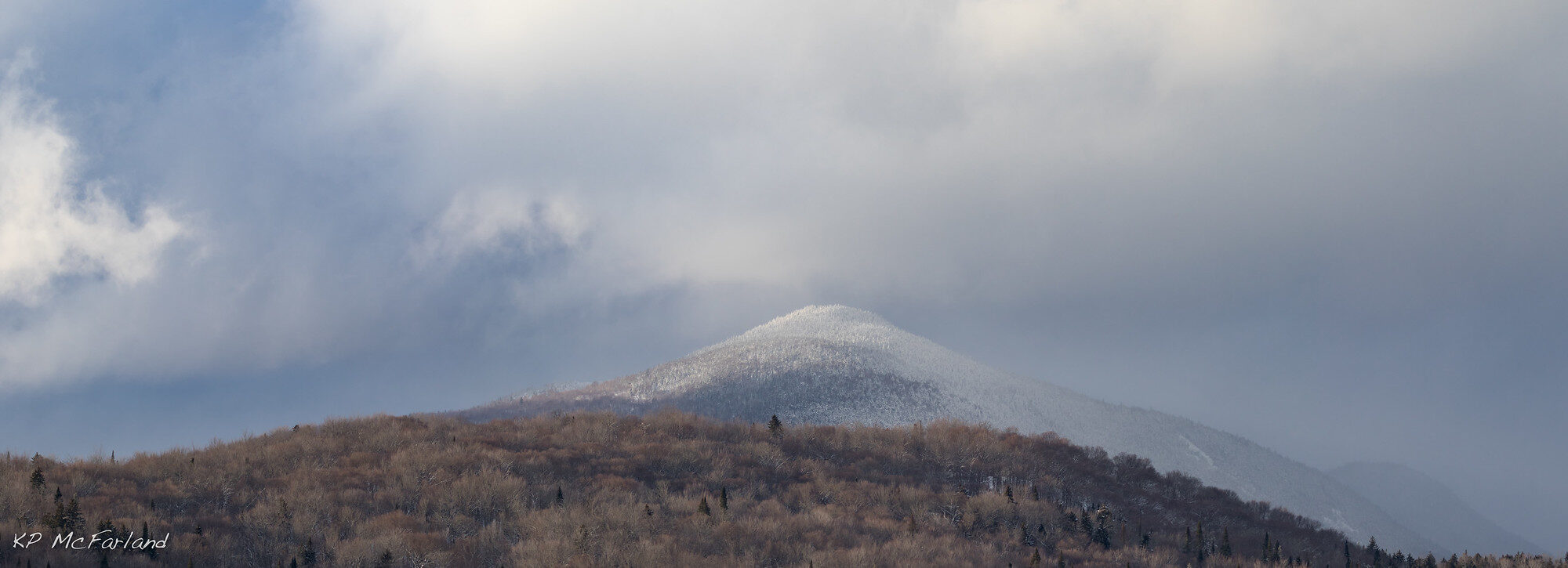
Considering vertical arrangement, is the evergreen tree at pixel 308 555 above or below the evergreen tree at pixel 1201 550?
above

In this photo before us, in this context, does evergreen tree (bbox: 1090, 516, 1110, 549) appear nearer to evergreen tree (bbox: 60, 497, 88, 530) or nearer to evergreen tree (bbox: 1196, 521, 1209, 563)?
evergreen tree (bbox: 1196, 521, 1209, 563)

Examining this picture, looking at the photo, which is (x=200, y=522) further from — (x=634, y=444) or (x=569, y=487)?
(x=634, y=444)

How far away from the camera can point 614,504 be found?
1102 inches

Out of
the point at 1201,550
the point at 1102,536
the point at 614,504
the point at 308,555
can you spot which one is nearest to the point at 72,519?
the point at 308,555

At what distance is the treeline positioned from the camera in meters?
23.4

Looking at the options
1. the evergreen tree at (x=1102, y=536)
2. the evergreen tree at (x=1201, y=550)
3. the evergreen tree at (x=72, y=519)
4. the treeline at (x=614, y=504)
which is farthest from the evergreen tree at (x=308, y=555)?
the evergreen tree at (x=1201, y=550)

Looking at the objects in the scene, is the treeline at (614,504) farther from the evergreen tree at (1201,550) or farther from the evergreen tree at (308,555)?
the evergreen tree at (1201,550)

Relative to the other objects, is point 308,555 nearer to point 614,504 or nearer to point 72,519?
point 72,519

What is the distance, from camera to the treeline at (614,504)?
23.4 meters

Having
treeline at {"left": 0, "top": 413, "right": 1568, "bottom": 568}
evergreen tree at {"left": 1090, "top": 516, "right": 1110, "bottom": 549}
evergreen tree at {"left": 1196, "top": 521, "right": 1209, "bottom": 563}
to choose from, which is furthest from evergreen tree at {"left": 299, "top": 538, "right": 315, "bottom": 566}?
evergreen tree at {"left": 1196, "top": 521, "right": 1209, "bottom": 563}

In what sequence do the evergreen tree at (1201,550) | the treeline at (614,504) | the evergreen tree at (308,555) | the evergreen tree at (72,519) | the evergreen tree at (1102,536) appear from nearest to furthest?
1. the evergreen tree at (72,519)
2. the evergreen tree at (308,555)
3. the treeline at (614,504)
4. the evergreen tree at (1102,536)
5. the evergreen tree at (1201,550)

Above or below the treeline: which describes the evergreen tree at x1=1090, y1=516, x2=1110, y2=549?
below

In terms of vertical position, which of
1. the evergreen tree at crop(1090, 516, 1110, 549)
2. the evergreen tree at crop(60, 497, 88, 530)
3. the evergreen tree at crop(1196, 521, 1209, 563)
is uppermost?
the evergreen tree at crop(60, 497, 88, 530)

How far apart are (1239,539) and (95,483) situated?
44.0m
